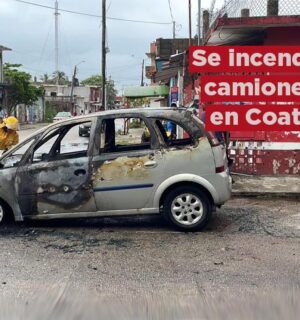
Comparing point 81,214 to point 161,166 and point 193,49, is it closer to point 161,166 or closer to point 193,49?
point 161,166

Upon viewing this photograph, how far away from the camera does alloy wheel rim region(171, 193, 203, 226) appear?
6.75 m

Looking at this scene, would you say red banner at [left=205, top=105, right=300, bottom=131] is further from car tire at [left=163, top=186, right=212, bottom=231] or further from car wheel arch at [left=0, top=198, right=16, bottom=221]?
car wheel arch at [left=0, top=198, right=16, bottom=221]

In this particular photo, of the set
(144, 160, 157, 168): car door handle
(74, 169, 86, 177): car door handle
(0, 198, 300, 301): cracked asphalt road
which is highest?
(144, 160, 157, 168): car door handle

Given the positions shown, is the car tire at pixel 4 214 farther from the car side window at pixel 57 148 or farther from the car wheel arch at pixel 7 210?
the car side window at pixel 57 148

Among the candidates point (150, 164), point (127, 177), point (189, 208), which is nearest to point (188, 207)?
point (189, 208)

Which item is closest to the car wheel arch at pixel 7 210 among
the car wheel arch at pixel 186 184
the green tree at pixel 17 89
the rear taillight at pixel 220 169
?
the car wheel arch at pixel 186 184

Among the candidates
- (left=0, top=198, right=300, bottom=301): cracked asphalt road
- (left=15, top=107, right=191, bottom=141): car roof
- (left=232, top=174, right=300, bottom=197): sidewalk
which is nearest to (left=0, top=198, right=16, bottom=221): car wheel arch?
(left=0, top=198, right=300, bottom=301): cracked asphalt road

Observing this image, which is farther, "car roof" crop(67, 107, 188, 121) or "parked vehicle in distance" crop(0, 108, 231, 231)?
"car roof" crop(67, 107, 188, 121)

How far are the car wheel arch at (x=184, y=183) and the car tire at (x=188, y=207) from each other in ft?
0.18

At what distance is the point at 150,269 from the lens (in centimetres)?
529

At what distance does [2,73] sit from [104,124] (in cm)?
4368

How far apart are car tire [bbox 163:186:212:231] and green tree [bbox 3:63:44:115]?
42572 millimetres

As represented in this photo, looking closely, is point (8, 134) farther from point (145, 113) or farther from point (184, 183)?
point (184, 183)

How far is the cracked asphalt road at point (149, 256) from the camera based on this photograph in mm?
4781
